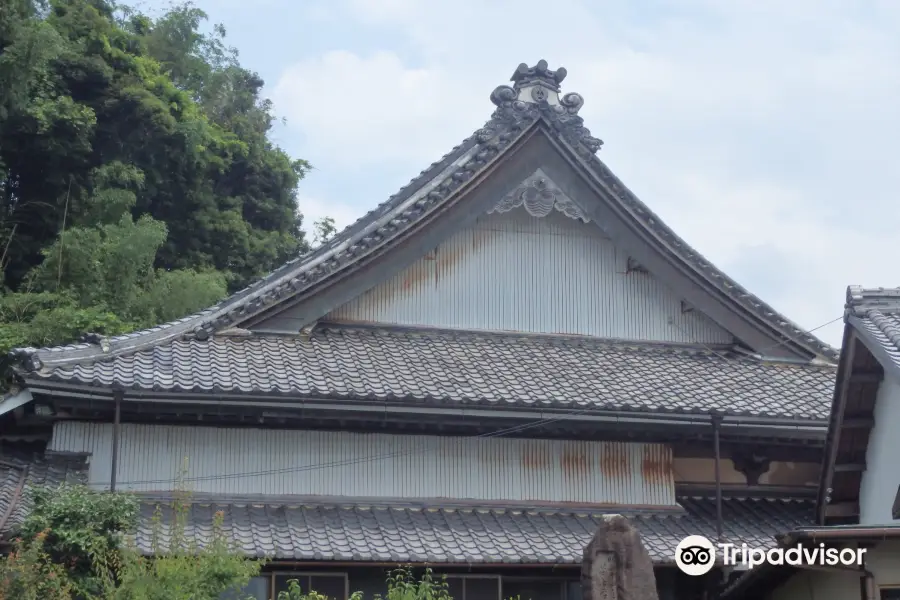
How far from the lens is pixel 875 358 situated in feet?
38.1

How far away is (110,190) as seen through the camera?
104ft

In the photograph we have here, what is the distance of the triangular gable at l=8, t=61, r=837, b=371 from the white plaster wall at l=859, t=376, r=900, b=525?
12.5 ft

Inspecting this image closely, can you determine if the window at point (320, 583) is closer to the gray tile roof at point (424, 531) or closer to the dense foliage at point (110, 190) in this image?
the gray tile roof at point (424, 531)

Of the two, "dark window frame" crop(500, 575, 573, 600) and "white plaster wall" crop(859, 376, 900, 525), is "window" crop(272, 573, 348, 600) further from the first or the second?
"white plaster wall" crop(859, 376, 900, 525)

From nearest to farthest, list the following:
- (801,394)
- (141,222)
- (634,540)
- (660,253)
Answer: (634,540)
(801,394)
(660,253)
(141,222)

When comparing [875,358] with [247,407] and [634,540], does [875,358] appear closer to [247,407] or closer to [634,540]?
[634,540]

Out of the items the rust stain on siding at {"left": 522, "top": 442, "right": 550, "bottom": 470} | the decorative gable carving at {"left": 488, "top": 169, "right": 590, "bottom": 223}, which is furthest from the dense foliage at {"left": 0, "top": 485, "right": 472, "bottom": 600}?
the decorative gable carving at {"left": 488, "top": 169, "right": 590, "bottom": 223}

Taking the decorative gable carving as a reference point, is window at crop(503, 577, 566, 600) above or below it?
below

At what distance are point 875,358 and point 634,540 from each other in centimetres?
439

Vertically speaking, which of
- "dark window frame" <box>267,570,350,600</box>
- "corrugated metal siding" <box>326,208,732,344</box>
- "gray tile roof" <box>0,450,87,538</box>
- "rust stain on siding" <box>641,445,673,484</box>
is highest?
"corrugated metal siding" <box>326,208,732,344</box>

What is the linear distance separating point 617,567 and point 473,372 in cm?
515

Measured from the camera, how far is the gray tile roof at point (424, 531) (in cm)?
1159

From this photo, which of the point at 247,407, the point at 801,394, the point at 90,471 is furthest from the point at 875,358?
the point at 90,471

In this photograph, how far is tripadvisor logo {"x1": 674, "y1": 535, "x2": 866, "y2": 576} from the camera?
9938mm
